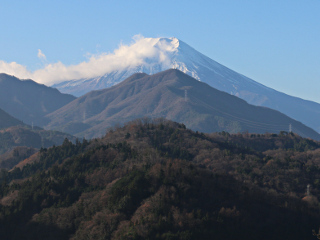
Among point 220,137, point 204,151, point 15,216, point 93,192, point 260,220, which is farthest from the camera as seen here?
point 220,137

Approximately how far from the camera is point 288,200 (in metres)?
86.8

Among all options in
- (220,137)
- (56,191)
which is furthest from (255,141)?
(56,191)

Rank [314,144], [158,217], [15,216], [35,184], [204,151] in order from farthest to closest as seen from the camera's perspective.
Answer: [314,144] < [204,151] < [35,184] < [15,216] < [158,217]

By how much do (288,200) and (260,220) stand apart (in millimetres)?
15495

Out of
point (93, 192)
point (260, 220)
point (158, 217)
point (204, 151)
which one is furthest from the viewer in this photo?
point (204, 151)

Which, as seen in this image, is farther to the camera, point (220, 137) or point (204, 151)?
point (220, 137)

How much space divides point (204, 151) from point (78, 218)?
62.4 meters

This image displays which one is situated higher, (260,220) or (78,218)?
(260,220)

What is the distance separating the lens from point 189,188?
77.8 meters

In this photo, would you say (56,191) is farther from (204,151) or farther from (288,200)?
(204,151)

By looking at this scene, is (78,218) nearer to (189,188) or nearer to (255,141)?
(189,188)

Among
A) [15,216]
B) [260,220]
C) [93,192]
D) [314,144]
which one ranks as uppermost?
[314,144]

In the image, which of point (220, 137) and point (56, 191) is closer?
point (56, 191)

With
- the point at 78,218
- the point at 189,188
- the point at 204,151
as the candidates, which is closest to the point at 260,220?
the point at 189,188
